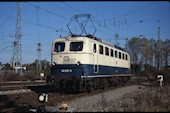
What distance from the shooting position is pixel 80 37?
1817 cm

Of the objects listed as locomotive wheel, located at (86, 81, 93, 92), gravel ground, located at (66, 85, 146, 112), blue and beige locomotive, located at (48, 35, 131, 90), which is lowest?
gravel ground, located at (66, 85, 146, 112)

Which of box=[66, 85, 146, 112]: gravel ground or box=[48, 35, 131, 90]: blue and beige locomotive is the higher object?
box=[48, 35, 131, 90]: blue and beige locomotive

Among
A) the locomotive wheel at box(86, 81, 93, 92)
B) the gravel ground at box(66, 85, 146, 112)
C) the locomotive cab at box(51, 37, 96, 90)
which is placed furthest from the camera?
the locomotive wheel at box(86, 81, 93, 92)

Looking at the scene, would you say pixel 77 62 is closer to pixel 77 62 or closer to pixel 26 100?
pixel 77 62

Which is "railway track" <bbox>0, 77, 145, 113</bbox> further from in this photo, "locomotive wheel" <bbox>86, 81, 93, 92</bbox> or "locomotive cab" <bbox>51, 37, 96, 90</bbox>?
"locomotive cab" <bbox>51, 37, 96, 90</bbox>

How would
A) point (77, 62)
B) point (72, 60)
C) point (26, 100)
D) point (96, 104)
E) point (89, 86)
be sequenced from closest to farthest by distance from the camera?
point (96, 104)
point (26, 100)
point (77, 62)
point (72, 60)
point (89, 86)

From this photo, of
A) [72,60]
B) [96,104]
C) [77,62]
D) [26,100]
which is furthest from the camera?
[72,60]

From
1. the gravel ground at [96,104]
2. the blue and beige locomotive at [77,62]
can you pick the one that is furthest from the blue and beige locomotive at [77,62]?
the gravel ground at [96,104]

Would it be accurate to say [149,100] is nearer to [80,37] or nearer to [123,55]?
[80,37]

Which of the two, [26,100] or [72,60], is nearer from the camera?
[26,100]

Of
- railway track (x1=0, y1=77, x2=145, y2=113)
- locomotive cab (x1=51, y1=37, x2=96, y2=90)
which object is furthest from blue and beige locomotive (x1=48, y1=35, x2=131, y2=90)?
railway track (x1=0, y1=77, x2=145, y2=113)

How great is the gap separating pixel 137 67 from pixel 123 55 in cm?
4430

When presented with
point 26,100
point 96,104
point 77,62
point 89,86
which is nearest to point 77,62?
point 77,62

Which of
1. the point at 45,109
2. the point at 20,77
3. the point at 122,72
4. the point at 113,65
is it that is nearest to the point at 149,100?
the point at 45,109
